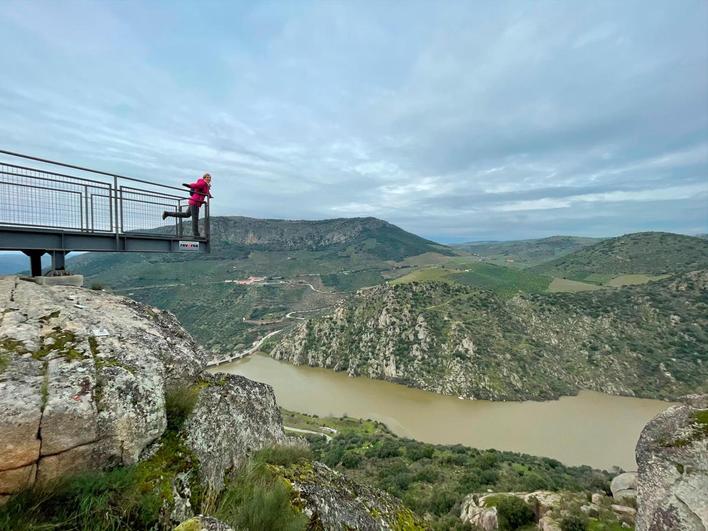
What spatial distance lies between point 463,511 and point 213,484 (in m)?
12.0

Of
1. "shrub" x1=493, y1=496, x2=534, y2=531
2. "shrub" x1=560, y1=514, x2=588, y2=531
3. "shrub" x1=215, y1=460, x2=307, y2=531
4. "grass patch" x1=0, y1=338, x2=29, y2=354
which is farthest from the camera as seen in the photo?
"shrub" x1=493, y1=496, x2=534, y2=531

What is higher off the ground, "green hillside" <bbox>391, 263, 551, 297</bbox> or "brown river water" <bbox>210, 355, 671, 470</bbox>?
"green hillside" <bbox>391, 263, 551, 297</bbox>

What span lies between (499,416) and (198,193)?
3849 centimetres

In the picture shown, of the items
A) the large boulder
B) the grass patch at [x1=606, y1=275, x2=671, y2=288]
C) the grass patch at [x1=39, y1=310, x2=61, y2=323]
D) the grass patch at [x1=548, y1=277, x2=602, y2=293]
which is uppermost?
the grass patch at [x1=39, y1=310, x2=61, y2=323]

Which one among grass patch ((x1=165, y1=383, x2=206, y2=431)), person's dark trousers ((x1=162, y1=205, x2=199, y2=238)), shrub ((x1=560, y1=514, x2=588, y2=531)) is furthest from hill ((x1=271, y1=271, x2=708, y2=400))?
grass patch ((x1=165, y1=383, x2=206, y2=431))

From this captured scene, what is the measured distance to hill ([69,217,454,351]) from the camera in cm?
7562

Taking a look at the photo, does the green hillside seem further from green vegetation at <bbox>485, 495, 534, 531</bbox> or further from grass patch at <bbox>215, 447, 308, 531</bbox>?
grass patch at <bbox>215, 447, 308, 531</bbox>

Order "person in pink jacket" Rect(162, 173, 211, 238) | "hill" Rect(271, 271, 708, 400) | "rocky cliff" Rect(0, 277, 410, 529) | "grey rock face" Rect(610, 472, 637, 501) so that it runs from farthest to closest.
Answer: "hill" Rect(271, 271, 708, 400), "grey rock face" Rect(610, 472, 637, 501), "person in pink jacket" Rect(162, 173, 211, 238), "rocky cliff" Rect(0, 277, 410, 529)

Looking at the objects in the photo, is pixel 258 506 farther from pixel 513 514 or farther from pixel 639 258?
pixel 639 258

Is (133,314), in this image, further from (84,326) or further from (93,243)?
(93,243)

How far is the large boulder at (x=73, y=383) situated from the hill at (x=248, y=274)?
63.1 m

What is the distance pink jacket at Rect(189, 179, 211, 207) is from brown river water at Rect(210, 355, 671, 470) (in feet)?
104

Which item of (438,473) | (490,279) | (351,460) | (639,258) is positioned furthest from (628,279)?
(351,460)

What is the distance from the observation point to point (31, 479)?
2646mm
